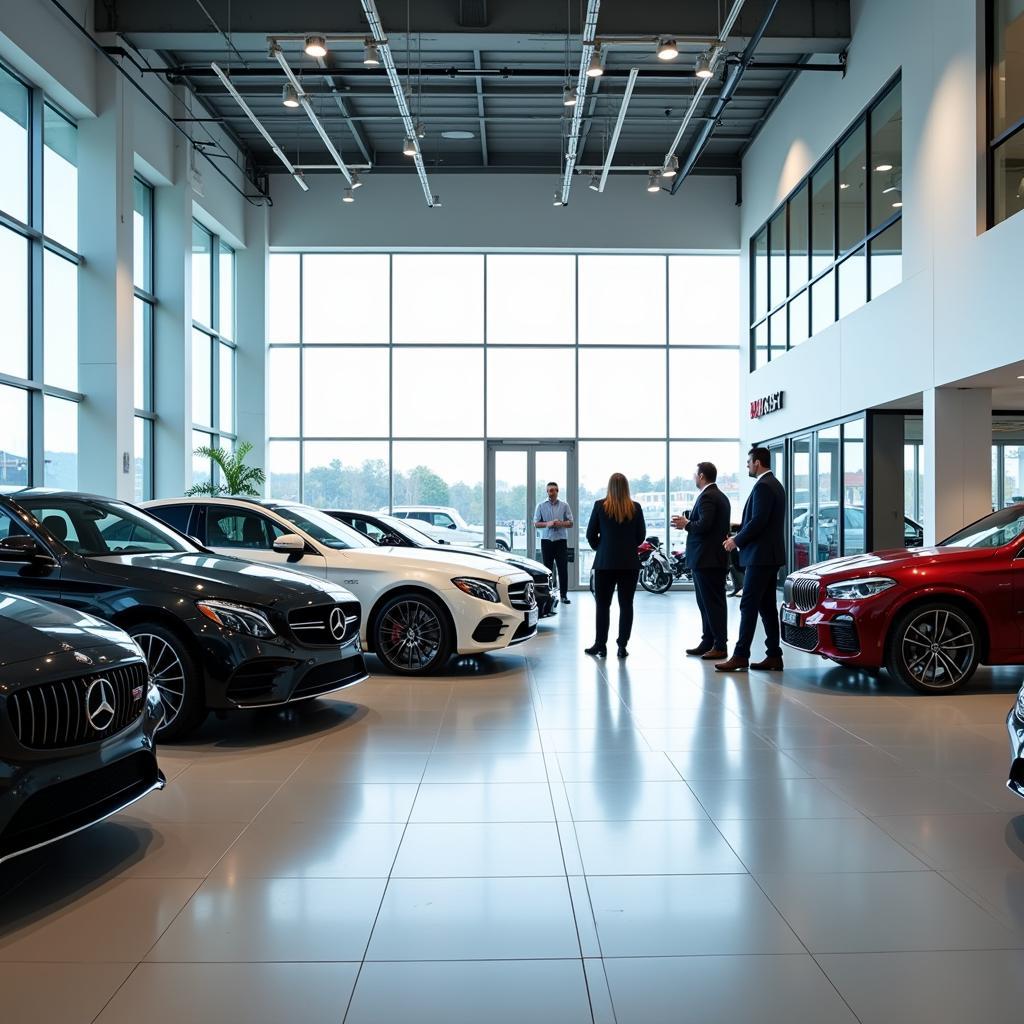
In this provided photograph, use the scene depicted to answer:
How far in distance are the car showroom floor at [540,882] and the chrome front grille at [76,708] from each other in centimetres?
53

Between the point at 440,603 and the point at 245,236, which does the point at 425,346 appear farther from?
the point at 440,603

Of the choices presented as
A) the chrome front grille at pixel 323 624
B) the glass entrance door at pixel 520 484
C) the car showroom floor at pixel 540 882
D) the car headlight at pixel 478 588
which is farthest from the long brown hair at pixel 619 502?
the glass entrance door at pixel 520 484

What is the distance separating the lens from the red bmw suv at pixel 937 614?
22.0 ft

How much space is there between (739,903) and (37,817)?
2.21 meters

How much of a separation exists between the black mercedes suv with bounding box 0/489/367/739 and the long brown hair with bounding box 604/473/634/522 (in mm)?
3707

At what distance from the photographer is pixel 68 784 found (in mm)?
3041

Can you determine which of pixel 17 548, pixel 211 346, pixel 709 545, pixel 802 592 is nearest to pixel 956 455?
pixel 709 545

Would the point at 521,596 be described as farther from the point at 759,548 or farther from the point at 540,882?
the point at 540,882

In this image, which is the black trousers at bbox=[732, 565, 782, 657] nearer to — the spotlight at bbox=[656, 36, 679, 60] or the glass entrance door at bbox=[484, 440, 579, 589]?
the spotlight at bbox=[656, 36, 679, 60]

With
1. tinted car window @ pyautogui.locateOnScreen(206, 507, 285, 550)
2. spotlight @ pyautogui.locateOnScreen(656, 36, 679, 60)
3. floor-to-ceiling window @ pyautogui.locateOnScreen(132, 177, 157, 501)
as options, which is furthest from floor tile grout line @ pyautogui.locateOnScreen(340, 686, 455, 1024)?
floor-to-ceiling window @ pyautogui.locateOnScreen(132, 177, 157, 501)

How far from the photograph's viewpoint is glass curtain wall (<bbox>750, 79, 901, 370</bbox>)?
11508 mm

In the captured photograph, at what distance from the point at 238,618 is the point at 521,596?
130 inches

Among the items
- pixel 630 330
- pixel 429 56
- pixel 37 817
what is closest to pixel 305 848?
pixel 37 817

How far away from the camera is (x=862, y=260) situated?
12.3 meters
